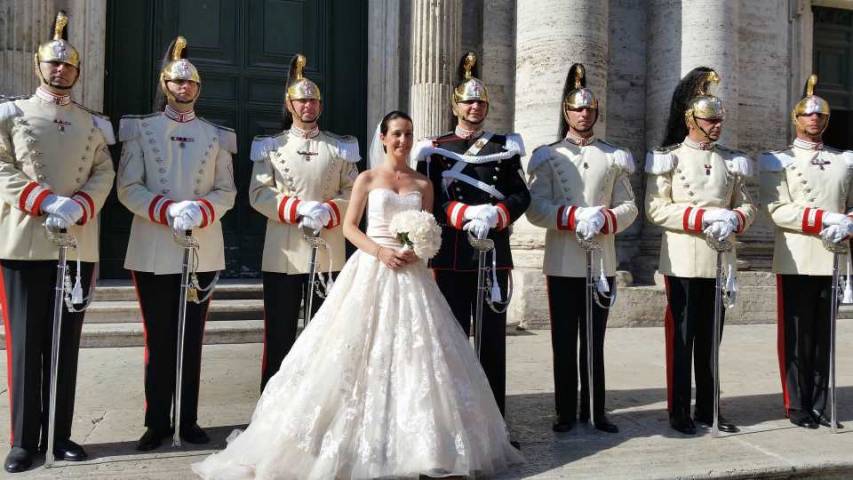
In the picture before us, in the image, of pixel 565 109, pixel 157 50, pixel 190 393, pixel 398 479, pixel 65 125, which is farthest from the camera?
pixel 157 50

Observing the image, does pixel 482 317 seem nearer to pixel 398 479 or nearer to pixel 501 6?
pixel 398 479

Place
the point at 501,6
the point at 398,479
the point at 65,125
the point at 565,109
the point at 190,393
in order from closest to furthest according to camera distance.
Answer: the point at 398,479 < the point at 65,125 < the point at 190,393 < the point at 565,109 < the point at 501,6

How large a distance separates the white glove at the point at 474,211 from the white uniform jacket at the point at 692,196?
1.34 metres

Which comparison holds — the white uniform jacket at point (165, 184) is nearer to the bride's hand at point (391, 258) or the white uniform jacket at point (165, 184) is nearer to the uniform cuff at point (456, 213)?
the bride's hand at point (391, 258)

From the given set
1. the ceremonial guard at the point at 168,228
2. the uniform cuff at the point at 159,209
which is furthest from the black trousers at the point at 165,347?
the uniform cuff at the point at 159,209

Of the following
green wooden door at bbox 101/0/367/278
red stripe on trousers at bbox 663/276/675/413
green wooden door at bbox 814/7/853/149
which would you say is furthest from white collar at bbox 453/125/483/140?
green wooden door at bbox 814/7/853/149

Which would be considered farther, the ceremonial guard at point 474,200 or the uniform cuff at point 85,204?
the ceremonial guard at point 474,200

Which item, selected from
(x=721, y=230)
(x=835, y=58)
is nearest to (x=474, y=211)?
(x=721, y=230)

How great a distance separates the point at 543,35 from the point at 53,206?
651cm

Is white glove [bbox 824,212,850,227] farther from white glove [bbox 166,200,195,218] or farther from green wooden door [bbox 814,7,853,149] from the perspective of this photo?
green wooden door [bbox 814,7,853,149]

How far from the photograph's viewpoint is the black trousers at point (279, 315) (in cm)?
467

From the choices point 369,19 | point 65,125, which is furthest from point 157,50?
point 65,125

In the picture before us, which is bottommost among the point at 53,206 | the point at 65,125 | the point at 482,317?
the point at 482,317

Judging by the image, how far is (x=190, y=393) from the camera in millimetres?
4379
